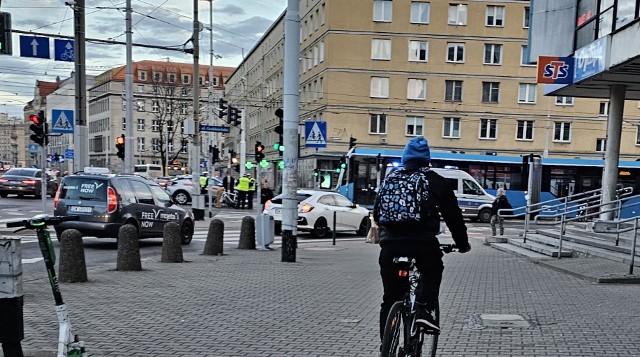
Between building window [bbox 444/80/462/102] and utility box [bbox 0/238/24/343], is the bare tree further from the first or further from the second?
utility box [bbox 0/238/24/343]

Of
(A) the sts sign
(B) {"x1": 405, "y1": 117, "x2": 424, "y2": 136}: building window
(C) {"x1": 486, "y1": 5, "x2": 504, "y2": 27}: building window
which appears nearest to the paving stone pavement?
(A) the sts sign

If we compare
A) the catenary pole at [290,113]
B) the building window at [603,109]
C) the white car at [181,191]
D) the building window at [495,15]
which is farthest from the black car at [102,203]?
the building window at [603,109]

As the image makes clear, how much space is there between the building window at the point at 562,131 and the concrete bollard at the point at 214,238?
43.4 meters

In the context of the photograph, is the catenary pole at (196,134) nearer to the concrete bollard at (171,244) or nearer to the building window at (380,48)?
the concrete bollard at (171,244)

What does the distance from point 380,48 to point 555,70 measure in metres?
32.8

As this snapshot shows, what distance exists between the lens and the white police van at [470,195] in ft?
90.1

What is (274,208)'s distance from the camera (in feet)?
59.8

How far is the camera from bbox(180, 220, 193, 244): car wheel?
596 inches

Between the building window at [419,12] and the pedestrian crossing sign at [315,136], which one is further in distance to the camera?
the building window at [419,12]

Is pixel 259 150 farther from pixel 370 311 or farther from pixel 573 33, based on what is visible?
pixel 370 311

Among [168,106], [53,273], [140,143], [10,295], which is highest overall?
[168,106]

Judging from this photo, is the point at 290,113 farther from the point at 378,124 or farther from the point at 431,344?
the point at 378,124

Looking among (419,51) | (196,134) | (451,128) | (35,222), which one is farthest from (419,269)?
(419,51)

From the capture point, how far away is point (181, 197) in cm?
3203
